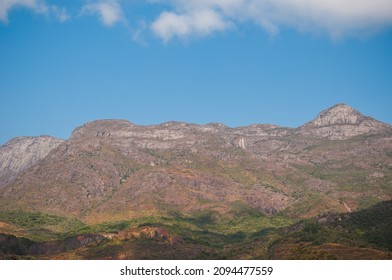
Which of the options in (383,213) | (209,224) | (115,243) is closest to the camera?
(383,213)

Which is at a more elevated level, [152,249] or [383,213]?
[383,213]

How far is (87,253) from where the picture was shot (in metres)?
133

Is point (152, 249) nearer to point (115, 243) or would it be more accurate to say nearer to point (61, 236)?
point (115, 243)
